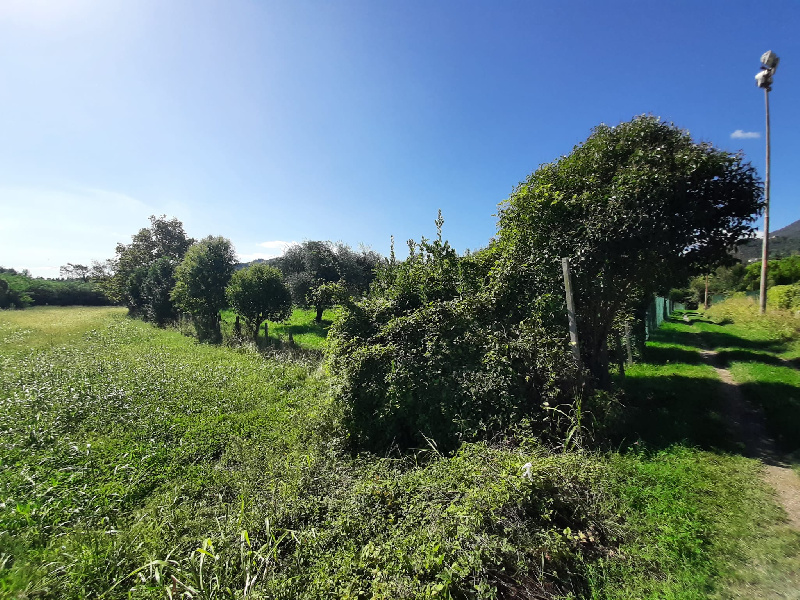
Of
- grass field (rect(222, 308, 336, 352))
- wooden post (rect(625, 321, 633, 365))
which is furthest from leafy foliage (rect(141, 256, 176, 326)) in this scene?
wooden post (rect(625, 321, 633, 365))

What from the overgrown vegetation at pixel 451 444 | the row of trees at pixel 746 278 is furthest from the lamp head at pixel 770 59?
the overgrown vegetation at pixel 451 444

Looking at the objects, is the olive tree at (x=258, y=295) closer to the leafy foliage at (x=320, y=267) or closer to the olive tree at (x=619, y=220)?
the leafy foliage at (x=320, y=267)

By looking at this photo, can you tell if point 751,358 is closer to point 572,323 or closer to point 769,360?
point 769,360

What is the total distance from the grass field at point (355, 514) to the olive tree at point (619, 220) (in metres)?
2.31

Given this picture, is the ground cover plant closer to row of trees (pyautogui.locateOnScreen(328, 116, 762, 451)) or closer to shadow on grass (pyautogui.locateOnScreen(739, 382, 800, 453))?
shadow on grass (pyautogui.locateOnScreen(739, 382, 800, 453))

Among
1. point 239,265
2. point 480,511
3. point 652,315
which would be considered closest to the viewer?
point 480,511

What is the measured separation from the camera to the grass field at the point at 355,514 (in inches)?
101

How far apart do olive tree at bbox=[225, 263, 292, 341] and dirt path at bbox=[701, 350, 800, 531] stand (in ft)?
46.6

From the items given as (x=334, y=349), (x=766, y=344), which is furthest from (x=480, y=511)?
(x=766, y=344)

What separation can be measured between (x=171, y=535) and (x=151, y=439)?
2.66 meters

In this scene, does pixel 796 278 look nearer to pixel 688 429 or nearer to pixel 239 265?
pixel 688 429

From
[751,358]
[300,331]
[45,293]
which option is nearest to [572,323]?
[751,358]

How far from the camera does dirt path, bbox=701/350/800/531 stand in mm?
3602

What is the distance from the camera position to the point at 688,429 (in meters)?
5.31
